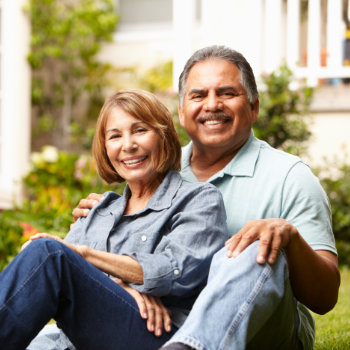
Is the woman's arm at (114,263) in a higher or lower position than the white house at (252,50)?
lower

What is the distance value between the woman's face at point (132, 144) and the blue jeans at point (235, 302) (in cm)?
53

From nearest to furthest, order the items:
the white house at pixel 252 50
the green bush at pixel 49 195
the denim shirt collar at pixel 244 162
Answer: the denim shirt collar at pixel 244 162 < the green bush at pixel 49 195 < the white house at pixel 252 50

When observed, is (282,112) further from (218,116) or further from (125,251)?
(125,251)

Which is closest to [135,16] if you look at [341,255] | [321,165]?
[321,165]

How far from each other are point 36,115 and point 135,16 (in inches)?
72.5

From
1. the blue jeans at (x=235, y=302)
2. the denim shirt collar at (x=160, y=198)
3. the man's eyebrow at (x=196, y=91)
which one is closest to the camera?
the blue jeans at (x=235, y=302)

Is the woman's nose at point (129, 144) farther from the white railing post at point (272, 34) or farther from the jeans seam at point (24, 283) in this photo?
the white railing post at point (272, 34)

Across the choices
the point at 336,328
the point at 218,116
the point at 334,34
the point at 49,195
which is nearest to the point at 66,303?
the point at 218,116

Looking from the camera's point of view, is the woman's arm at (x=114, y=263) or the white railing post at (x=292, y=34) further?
the white railing post at (x=292, y=34)

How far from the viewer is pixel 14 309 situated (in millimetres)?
1854

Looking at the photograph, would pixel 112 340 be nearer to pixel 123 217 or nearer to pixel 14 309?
pixel 14 309

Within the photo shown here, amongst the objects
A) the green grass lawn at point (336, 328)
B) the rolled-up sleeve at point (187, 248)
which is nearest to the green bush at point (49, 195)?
the green grass lawn at point (336, 328)

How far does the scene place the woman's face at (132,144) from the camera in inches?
92.1

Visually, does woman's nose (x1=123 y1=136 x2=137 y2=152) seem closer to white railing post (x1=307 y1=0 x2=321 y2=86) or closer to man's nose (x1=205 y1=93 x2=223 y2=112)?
man's nose (x1=205 y1=93 x2=223 y2=112)
